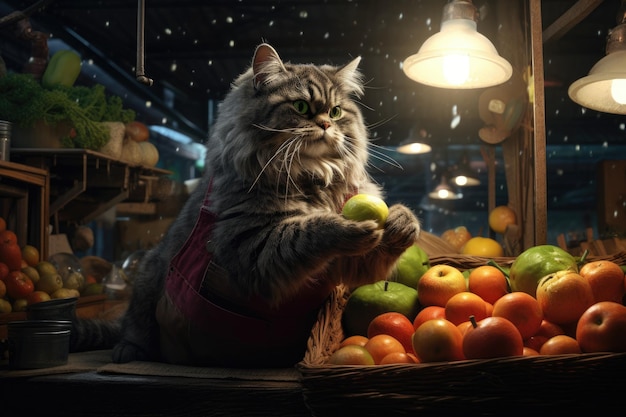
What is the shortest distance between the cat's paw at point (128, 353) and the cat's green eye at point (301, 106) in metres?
0.92

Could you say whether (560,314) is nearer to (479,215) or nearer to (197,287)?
(197,287)

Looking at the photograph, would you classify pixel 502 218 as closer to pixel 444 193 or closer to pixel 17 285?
pixel 17 285

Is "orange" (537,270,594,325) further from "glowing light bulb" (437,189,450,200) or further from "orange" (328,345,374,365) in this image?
"glowing light bulb" (437,189,450,200)

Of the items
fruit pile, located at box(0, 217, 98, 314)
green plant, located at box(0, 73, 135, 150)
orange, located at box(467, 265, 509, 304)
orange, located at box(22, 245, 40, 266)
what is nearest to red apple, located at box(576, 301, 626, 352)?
orange, located at box(467, 265, 509, 304)

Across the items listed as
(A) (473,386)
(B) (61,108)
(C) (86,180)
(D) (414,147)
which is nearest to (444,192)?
(D) (414,147)

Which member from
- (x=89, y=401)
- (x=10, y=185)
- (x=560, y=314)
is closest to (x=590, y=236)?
(x=560, y=314)

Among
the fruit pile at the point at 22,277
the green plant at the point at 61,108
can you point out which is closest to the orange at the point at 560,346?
the fruit pile at the point at 22,277

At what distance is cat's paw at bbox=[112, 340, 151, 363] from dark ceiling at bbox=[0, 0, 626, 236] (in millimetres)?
1759

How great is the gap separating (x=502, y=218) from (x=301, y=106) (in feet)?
5.64

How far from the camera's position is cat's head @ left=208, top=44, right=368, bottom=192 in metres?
1.64

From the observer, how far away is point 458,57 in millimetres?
2248

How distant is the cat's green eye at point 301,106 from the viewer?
1697 mm

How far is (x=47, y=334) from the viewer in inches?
68.1

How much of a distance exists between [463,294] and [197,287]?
71 centimetres
